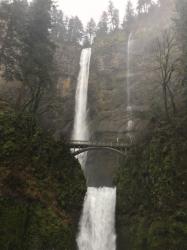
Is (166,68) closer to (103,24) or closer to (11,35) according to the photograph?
(11,35)

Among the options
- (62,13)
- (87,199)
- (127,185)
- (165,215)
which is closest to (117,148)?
(87,199)

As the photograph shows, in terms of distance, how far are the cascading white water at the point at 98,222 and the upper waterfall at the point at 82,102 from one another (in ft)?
48.0

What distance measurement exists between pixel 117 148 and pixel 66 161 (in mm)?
10550

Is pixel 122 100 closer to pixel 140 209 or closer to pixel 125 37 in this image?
pixel 125 37

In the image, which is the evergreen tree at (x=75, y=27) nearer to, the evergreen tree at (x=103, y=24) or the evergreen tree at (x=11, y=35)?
the evergreen tree at (x=103, y=24)

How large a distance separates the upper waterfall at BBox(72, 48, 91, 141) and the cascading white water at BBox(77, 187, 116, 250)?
14.6 meters

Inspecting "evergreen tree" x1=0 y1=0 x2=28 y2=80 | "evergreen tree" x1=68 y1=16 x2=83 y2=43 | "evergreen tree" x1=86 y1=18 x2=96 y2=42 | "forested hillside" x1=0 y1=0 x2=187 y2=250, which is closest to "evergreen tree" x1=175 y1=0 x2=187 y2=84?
"forested hillside" x1=0 y1=0 x2=187 y2=250

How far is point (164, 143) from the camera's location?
26156mm

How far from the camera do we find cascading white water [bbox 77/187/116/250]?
28422 millimetres

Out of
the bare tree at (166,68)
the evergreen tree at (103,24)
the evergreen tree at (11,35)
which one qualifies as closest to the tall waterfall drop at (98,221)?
the bare tree at (166,68)

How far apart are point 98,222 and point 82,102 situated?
968 inches

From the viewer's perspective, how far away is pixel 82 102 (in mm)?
51469

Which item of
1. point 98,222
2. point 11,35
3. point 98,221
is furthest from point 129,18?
point 98,222

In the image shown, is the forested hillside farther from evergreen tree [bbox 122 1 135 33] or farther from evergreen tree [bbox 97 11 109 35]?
evergreen tree [bbox 97 11 109 35]
